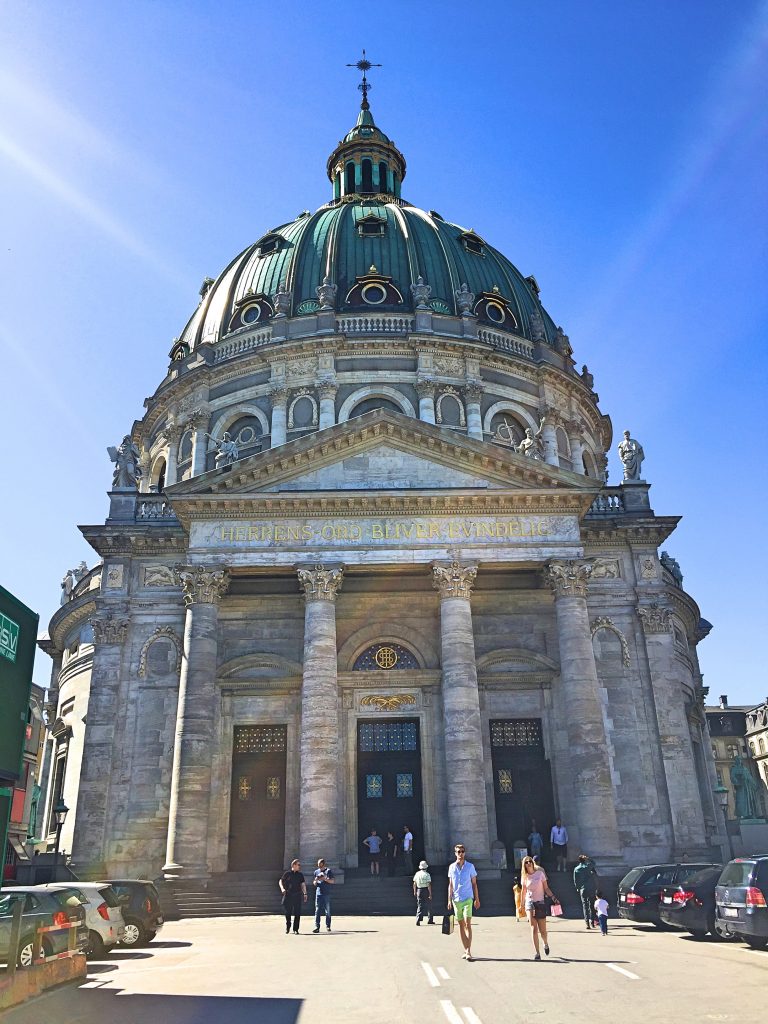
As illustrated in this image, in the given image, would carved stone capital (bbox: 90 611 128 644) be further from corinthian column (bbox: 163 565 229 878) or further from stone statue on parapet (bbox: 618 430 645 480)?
stone statue on parapet (bbox: 618 430 645 480)

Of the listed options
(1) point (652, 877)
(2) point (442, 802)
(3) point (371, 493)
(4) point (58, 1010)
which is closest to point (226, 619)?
(3) point (371, 493)

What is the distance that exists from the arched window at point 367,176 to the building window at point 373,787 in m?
41.8

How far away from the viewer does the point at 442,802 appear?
98.2 feet

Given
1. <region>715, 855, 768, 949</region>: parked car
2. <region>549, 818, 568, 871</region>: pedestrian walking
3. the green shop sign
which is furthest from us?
<region>549, 818, 568, 871</region>: pedestrian walking

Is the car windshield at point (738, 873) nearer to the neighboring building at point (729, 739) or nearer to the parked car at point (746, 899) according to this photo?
the parked car at point (746, 899)

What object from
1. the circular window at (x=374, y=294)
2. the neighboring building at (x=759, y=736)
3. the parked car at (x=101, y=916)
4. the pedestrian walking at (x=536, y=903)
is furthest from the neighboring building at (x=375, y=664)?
the neighboring building at (x=759, y=736)

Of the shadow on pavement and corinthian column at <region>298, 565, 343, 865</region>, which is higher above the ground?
corinthian column at <region>298, 565, 343, 865</region>

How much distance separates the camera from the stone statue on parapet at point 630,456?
35.6m

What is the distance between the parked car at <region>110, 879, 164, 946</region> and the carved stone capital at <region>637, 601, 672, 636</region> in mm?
20703

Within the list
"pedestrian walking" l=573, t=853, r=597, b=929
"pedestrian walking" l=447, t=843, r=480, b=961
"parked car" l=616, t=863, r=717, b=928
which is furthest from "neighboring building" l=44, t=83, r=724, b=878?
"pedestrian walking" l=447, t=843, r=480, b=961

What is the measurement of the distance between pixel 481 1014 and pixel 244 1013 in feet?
9.31

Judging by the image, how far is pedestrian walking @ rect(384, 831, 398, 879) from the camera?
2748cm

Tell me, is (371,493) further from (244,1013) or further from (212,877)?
(244,1013)

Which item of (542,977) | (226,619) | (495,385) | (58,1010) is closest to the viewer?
(58,1010)
